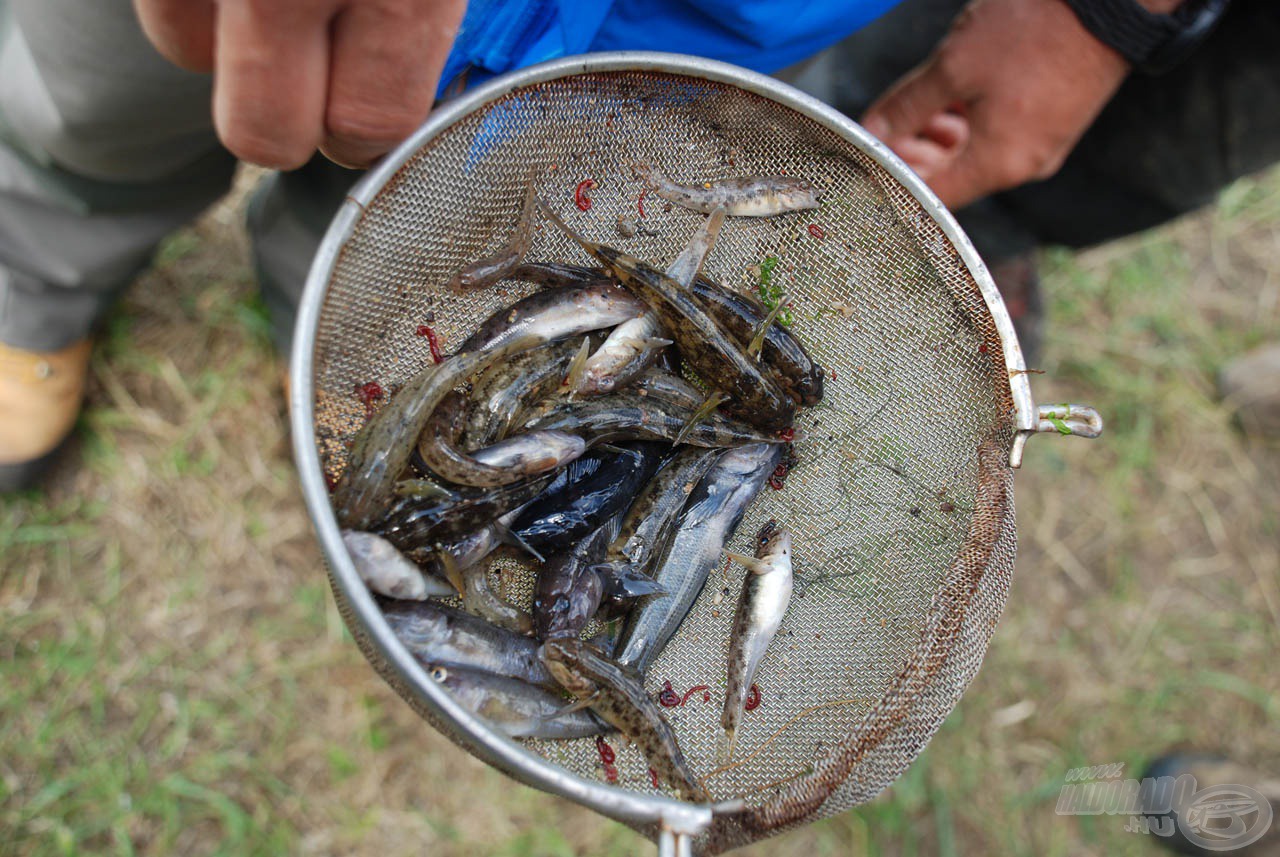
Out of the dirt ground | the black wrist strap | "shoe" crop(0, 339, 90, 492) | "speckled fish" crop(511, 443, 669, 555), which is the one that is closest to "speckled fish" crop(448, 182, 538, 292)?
"speckled fish" crop(511, 443, 669, 555)

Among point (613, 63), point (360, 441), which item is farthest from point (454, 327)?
point (613, 63)

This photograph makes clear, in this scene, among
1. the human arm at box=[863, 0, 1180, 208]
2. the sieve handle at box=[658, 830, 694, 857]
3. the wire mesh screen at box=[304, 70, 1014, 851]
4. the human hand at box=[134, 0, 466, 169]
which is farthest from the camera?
the human arm at box=[863, 0, 1180, 208]

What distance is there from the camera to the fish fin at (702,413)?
8.72 ft

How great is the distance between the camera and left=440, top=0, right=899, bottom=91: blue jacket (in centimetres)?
216

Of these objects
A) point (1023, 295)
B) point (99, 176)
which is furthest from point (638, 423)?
point (1023, 295)

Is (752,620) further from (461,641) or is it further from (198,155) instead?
(198,155)

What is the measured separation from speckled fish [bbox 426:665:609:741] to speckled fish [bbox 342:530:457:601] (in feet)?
0.71

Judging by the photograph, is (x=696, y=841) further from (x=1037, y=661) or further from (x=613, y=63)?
(x=1037, y=661)

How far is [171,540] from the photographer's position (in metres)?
Answer: 3.64

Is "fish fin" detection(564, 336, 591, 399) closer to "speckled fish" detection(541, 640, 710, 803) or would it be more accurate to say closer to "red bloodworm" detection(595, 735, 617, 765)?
"speckled fish" detection(541, 640, 710, 803)

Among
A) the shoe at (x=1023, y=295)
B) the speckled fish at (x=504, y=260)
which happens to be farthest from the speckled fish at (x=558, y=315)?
the shoe at (x=1023, y=295)

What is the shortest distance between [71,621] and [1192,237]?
19.4 feet

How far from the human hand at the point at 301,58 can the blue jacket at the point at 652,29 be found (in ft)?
1.62

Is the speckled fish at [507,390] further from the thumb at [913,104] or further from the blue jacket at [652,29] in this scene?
the thumb at [913,104]
